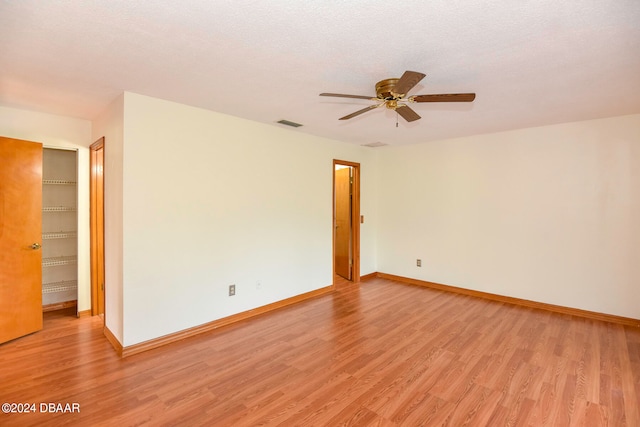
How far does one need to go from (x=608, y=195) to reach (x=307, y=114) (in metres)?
3.77

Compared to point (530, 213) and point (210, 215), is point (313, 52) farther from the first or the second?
point (530, 213)

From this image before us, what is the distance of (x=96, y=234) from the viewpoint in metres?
3.78

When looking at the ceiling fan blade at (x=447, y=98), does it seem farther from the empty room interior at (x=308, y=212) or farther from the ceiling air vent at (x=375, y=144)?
the ceiling air vent at (x=375, y=144)

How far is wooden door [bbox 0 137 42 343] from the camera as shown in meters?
3.06

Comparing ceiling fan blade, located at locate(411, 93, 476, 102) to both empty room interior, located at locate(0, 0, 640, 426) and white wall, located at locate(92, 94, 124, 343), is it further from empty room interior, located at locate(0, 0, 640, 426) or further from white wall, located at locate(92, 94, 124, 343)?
white wall, located at locate(92, 94, 124, 343)

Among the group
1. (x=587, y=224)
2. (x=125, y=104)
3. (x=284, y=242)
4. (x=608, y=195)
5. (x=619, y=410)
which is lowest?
(x=619, y=410)

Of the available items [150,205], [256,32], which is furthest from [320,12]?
[150,205]

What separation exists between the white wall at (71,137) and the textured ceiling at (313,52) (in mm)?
271

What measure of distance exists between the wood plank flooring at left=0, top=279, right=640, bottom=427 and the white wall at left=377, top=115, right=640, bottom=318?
0.60 m

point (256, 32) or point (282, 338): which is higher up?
point (256, 32)

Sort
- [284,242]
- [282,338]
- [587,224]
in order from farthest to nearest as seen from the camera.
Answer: [284,242]
[587,224]
[282,338]

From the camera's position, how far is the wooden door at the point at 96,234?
3.73m

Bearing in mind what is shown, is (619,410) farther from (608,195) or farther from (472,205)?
(472,205)

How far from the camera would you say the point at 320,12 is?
5.31 feet
